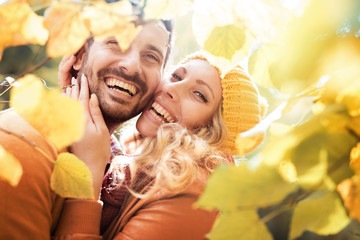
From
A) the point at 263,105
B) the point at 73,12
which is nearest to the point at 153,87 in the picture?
the point at 263,105

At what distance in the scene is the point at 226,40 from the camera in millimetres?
298

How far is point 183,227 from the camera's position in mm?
717

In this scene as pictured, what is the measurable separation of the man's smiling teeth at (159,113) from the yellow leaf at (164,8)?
73 cm

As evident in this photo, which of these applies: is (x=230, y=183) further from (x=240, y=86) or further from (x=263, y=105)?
(x=263, y=105)

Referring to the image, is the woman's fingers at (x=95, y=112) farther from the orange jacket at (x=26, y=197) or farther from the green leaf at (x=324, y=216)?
the green leaf at (x=324, y=216)

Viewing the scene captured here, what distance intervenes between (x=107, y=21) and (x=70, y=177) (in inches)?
5.9

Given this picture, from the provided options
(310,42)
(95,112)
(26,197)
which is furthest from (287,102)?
(95,112)

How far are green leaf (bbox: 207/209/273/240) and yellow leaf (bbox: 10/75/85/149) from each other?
0.12m

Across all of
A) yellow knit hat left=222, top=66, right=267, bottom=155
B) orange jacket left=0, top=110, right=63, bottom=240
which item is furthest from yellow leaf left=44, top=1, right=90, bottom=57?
yellow knit hat left=222, top=66, right=267, bottom=155

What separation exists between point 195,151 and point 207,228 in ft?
0.85

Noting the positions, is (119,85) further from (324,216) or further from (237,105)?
(324,216)

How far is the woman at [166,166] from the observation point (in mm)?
714

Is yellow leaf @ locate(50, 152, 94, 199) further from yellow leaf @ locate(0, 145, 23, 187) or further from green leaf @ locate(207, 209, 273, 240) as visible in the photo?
green leaf @ locate(207, 209, 273, 240)

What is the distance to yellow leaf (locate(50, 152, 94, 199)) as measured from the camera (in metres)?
0.29
